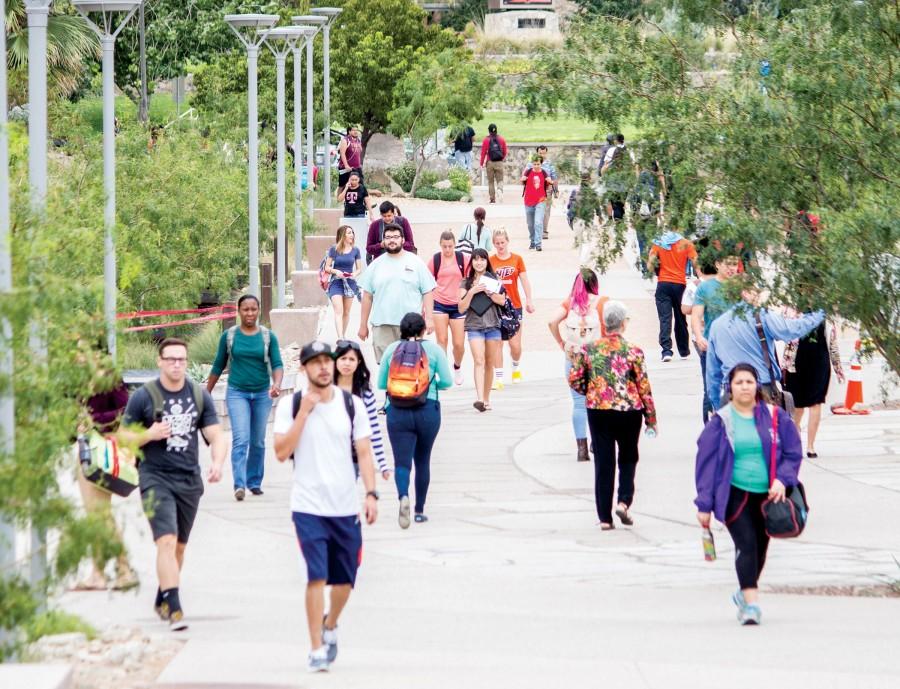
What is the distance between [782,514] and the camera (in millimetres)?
8930

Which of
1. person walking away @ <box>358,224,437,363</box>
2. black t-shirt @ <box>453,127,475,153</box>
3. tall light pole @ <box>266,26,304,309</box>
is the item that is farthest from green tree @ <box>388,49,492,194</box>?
person walking away @ <box>358,224,437,363</box>

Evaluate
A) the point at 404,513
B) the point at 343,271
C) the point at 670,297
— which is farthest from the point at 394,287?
the point at 670,297

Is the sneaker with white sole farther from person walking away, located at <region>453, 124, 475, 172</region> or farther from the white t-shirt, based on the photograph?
person walking away, located at <region>453, 124, 475, 172</region>

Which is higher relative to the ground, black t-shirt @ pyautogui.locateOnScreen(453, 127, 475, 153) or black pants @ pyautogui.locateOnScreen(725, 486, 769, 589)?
black t-shirt @ pyautogui.locateOnScreen(453, 127, 475, 153)

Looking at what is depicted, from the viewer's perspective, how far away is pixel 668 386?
1819 cm

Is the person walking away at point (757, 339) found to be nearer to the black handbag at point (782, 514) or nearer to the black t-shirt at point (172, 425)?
the black handbag at point (782, 514)

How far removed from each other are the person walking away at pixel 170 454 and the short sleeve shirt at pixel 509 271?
27.0 feet

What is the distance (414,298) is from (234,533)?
13.9 feet

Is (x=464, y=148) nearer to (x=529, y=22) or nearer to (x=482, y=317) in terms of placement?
(x=482, y=317)

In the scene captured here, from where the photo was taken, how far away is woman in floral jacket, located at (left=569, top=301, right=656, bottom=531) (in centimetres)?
1135

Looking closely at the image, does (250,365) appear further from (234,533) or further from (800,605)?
(800,605)

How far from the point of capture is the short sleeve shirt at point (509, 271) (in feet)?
57.2

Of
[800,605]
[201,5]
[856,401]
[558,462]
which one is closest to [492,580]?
[800,605]

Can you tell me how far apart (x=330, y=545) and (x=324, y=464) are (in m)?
0.41
